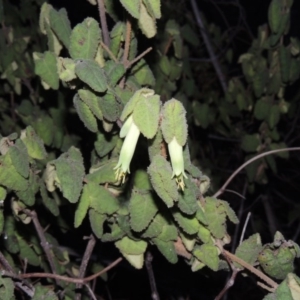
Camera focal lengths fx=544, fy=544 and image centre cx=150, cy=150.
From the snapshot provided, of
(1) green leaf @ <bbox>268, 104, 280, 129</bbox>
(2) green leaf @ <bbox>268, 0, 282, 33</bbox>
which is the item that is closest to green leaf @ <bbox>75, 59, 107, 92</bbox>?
(2) green leaf @ <bbox>268, 0, 282, 33</bbox>

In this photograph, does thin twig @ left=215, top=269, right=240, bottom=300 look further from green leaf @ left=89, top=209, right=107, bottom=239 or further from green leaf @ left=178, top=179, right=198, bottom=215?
green leaf @ left=89, top=209, right=107, bottom=239

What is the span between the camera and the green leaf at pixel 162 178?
69cm

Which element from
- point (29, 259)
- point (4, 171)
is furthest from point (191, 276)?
point (4, 171)

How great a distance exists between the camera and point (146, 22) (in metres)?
→ 0.84

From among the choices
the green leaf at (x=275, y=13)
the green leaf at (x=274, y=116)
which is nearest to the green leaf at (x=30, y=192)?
the green leaf at (x=275, y=13)

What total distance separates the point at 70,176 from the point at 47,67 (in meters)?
0.31

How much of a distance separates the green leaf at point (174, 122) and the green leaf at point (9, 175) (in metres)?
0.29

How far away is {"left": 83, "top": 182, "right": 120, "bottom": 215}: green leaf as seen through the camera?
88cm

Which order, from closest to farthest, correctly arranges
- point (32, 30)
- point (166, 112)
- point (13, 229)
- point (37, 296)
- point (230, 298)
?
point (166, 112)
point (37, 296)
point (13, 229)
point (32, 30)
point (230, 298)

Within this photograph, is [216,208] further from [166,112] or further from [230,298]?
[230,298]

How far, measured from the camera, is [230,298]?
2459mm

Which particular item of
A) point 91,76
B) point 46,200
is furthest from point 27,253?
point 91,76

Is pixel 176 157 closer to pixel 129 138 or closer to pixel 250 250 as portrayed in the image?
pixel 129 138

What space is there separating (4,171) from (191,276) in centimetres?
109
